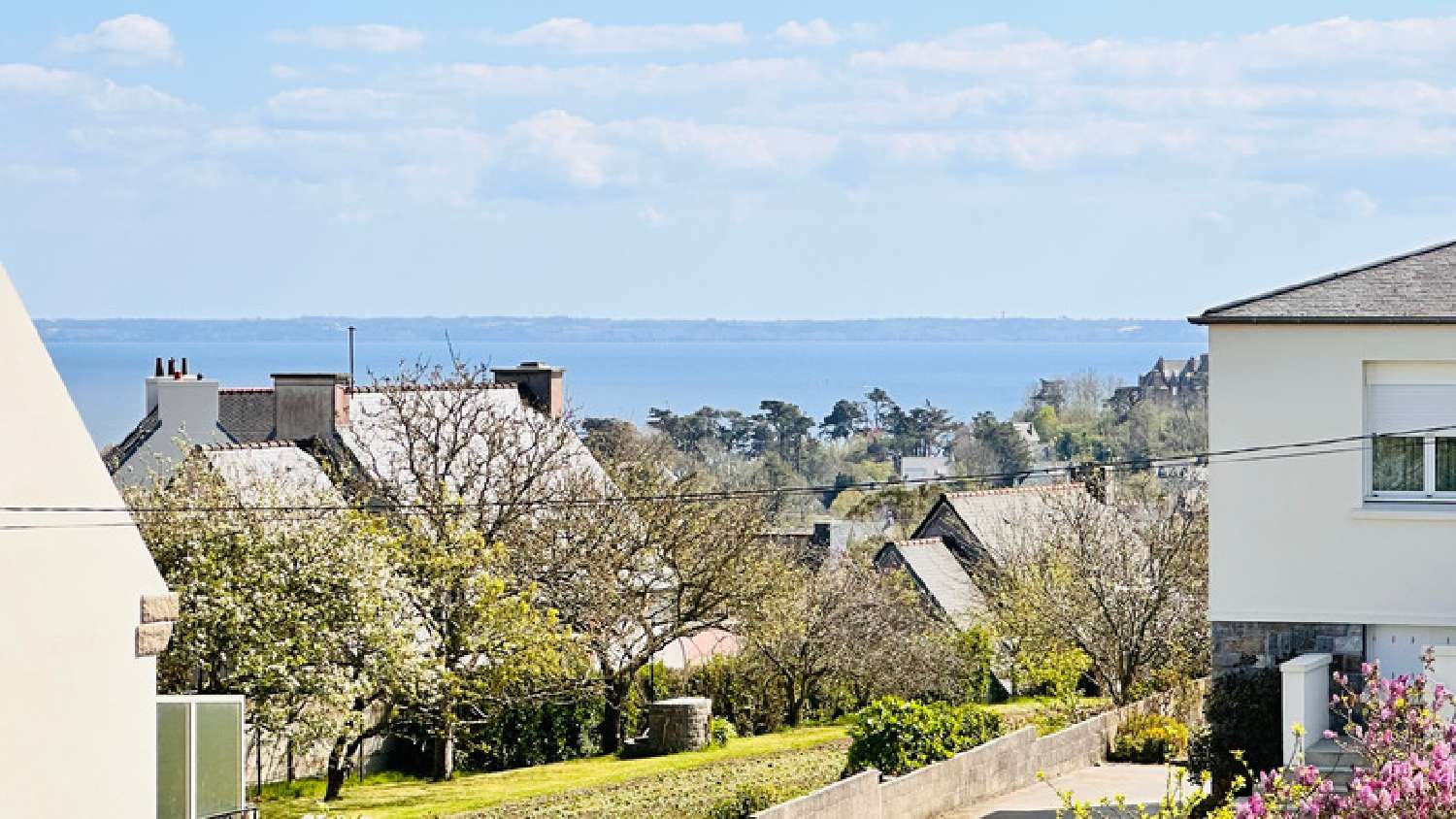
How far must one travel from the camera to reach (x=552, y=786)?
87.0 ft

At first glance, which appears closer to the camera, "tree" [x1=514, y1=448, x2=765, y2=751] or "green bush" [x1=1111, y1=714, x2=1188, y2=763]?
"green bush" [x1=1111, y1=714, x2=1188, y2=763]

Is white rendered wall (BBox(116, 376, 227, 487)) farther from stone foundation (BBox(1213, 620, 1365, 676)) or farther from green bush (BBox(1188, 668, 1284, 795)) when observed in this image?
green bush (BBox(1188, 668, 1284, 795))

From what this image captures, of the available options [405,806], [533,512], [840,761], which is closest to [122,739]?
[405,806]

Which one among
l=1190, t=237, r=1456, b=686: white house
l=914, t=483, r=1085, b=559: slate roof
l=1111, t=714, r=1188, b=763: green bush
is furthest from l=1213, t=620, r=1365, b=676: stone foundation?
l=914, t=483, r=1085, b=559: slate roof

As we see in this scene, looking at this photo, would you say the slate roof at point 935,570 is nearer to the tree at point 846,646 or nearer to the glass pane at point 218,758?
the tree at point 846,646

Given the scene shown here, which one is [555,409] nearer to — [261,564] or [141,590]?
[261,564]

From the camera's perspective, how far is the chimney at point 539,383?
40406 millimetres

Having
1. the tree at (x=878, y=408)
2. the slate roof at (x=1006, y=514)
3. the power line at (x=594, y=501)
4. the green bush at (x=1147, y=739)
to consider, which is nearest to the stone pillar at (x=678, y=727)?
the power line at (x=594, y=501)

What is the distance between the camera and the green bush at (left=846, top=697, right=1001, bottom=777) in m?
22.0

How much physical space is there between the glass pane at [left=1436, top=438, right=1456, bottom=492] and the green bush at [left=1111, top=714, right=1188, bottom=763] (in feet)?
26.5

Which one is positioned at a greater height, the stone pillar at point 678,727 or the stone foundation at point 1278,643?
the stone foundation at point 1278,643

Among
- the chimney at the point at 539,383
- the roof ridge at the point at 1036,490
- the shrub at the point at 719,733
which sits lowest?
the shrub at the point at 719,733

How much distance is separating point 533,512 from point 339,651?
7.65 metres

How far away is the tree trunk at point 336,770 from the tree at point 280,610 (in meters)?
0.42
